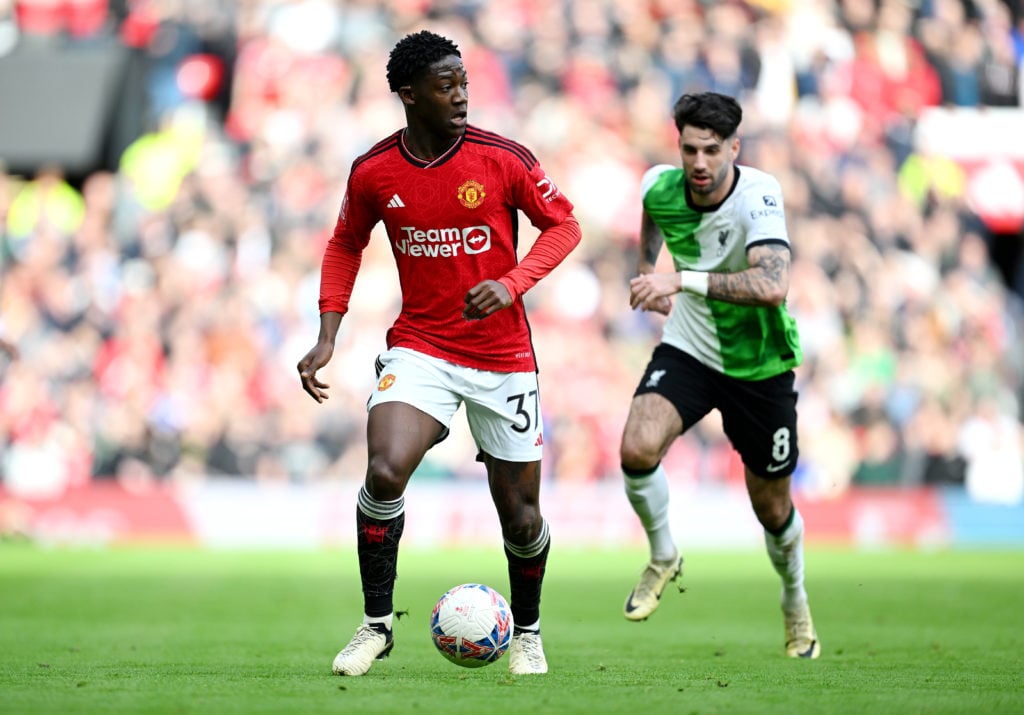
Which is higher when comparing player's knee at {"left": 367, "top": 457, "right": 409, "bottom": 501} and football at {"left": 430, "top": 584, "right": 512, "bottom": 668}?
player's knee at {"left": 367, "top": 457, "right": 409, "bottom": 501}

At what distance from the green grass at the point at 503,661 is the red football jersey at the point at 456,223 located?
1.60 metres

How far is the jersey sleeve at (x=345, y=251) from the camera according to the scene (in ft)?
25.1

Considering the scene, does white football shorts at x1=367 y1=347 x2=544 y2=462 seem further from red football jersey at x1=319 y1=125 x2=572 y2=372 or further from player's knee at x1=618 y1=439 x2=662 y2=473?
player's knee at x1=618 y1=439 x2=662 y2=473

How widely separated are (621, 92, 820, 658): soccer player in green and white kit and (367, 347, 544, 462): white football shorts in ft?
4.00

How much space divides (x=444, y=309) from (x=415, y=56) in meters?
1.20

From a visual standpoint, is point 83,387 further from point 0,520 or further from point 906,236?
point 906,236

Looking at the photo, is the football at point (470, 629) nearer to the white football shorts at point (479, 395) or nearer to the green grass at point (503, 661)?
the green grass at point (503, 661)

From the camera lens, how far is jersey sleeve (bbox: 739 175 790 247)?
27.2 feet

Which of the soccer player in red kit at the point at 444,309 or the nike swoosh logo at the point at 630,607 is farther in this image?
the nike swoosh logo at the point at 630,607

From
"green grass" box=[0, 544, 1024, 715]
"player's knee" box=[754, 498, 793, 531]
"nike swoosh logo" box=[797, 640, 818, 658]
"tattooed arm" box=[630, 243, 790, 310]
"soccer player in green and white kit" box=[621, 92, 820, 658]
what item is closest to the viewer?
"green grass" box=[0, 544, 1024, 715]

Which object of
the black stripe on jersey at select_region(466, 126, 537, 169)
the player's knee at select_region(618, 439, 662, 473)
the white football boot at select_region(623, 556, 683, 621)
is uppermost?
the black stripe on jersey at select_region(466, 126, 537, 169)

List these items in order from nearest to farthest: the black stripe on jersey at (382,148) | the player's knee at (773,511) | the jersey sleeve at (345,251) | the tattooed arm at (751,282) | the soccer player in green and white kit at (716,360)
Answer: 1. the black stripe on jersey at (382,148)
2. the jersey sleeve at (345,251)
3. the tattooed arm at (751,282)
4. the soccer player in green and white kit at (716,360)
5. the player's knee at (773,511)

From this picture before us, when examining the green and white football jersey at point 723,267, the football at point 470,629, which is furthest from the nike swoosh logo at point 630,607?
the football at point 470,629

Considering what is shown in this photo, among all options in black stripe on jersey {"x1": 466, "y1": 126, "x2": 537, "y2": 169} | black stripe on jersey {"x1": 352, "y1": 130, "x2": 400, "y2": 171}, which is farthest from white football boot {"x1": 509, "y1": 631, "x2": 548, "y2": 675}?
black stripe on jersey {"x1": 352, "y1": 130, "x2": 400, "y2": 171}
